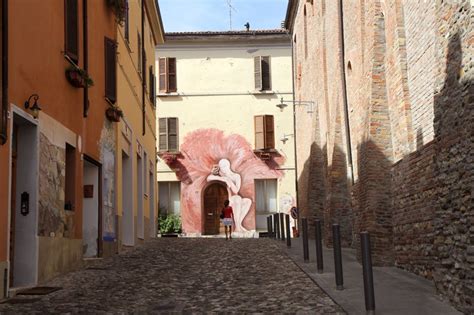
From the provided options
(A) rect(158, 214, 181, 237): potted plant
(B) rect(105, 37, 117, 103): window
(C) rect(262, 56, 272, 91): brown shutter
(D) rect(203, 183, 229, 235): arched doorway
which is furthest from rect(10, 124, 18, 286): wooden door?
(C) rect(262, 56, 272, 91): brown shutter

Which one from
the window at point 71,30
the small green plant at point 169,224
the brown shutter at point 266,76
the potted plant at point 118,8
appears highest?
the brown shutter at point 266,76

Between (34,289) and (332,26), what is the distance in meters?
11.9

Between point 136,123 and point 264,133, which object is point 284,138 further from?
point 136,123

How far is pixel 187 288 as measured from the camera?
342 inches

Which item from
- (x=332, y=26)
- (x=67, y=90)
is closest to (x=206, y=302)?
(x=67, y=90)

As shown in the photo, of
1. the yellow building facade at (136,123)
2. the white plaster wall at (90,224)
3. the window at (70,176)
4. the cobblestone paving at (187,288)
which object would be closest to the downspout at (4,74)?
the cobblestone paving at (187,288)

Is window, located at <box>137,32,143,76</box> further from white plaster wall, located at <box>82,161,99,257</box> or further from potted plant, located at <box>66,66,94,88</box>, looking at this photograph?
potted plant, located at <box>66,66,94,88</box>

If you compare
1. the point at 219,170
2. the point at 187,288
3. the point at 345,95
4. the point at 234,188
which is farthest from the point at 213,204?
the point at 187,288

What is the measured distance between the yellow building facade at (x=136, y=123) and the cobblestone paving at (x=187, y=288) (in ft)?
11.8

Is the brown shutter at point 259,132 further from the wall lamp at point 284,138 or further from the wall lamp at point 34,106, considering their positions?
the wall lamp at point 34,106

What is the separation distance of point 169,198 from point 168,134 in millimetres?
3113

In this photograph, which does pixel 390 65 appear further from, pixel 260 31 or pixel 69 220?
pixel 260 31

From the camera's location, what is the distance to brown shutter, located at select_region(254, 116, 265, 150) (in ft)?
98.0

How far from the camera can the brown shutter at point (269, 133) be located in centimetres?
2992
